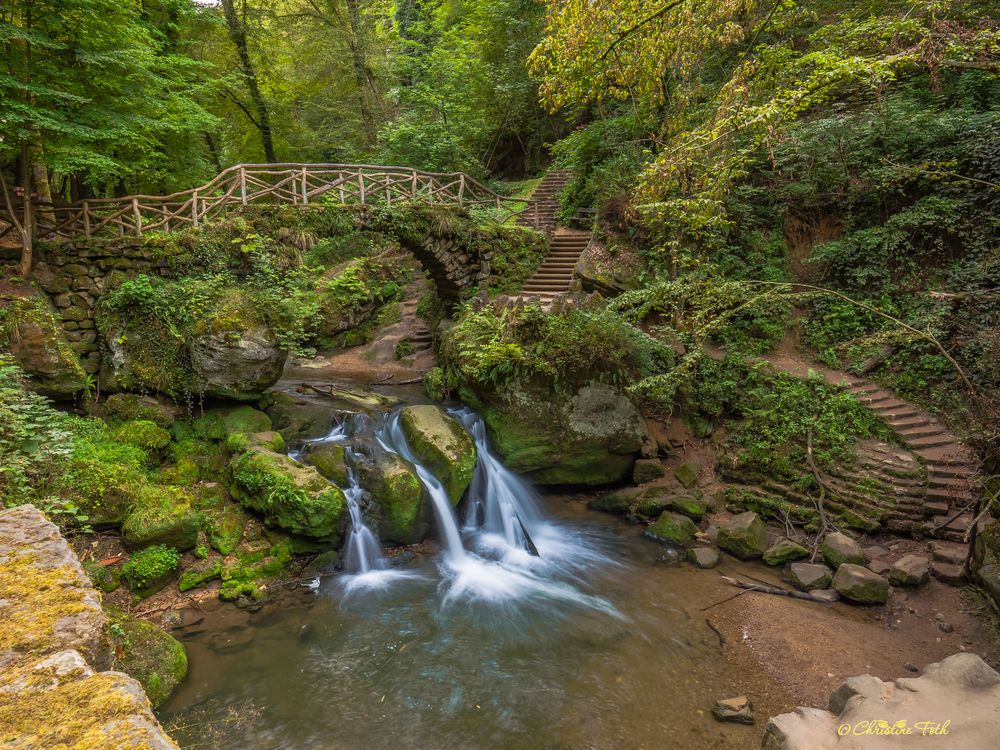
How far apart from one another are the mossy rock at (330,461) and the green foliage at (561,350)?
8.85 ft

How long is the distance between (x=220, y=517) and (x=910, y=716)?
316 inches

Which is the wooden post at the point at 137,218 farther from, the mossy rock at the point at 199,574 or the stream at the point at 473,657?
the stream at the point at 473,657

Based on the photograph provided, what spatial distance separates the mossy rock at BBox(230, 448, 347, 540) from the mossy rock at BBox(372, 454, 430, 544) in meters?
0.60

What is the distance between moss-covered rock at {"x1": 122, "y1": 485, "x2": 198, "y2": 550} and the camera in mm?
6488

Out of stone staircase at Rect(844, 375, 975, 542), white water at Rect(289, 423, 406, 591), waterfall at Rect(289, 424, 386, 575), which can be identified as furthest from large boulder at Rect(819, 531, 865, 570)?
waterfall at Rect(289, 424, 386, 575)

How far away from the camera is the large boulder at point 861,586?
20.7 ft

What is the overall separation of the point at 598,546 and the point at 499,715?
3631 mm

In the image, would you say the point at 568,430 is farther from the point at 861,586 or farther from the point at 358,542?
the point at 861,586

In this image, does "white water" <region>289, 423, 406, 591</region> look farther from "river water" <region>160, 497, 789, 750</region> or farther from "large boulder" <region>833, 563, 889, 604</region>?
"large boulder" <region>833, 563, 889, 604</region>

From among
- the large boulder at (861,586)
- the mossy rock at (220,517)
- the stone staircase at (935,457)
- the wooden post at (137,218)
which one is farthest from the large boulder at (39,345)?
the stone staircase at (935,457)

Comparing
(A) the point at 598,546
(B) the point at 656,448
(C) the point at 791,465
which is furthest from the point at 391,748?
(C) the point at 791,465

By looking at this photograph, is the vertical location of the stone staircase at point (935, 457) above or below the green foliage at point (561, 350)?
below

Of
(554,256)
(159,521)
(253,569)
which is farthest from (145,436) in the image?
(554,256)

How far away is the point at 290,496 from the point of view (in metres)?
Result: 7.08
